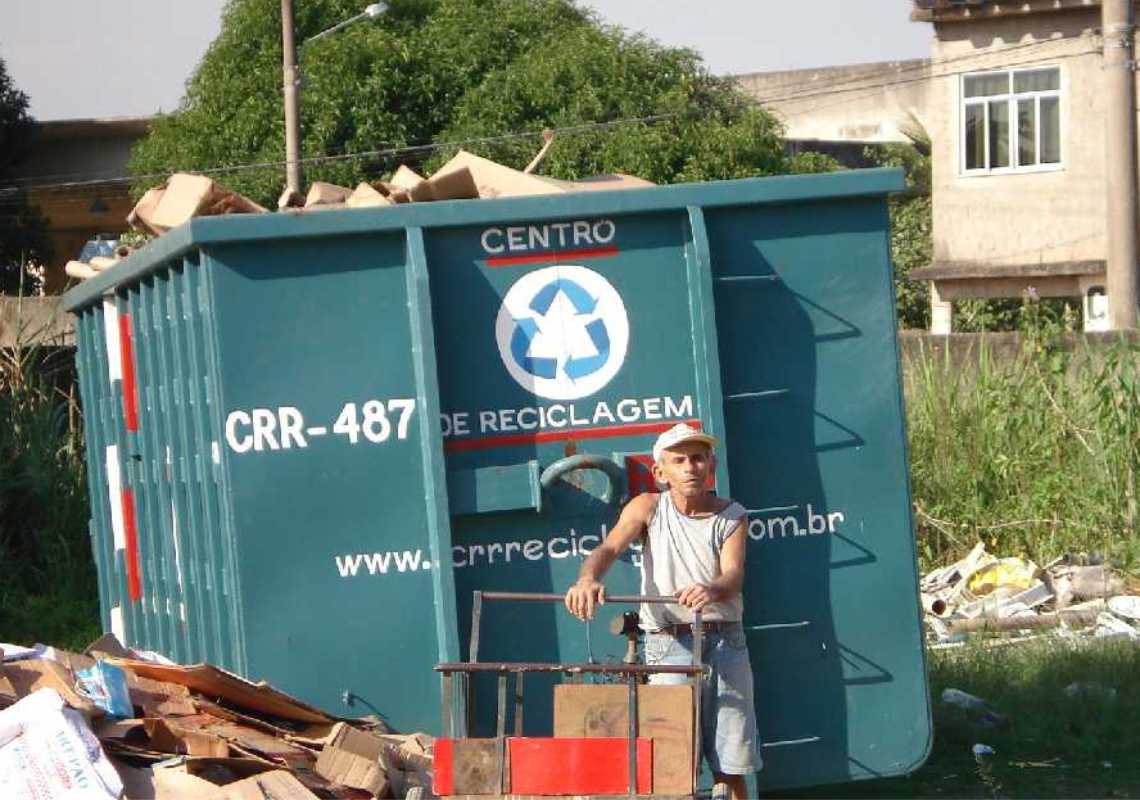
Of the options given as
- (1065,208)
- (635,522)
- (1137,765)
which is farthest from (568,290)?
(1065,208)

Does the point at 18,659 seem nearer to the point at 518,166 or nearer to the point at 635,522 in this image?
the point at 635,522

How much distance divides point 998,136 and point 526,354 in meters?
27.8

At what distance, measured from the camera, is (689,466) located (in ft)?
19.4

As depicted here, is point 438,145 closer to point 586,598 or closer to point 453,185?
point 453,185

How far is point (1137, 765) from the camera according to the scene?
8.28 metres

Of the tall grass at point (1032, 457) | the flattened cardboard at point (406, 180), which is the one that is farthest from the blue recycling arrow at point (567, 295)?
the tall grass at point (1032, 457)

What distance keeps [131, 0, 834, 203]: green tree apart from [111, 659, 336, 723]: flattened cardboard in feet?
71.2

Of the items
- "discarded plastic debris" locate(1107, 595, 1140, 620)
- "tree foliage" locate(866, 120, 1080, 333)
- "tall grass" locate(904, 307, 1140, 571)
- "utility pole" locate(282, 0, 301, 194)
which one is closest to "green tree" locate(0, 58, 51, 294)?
"utility pole" locate(282, 0, 301, 194)

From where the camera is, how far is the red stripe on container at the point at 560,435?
20.5ft

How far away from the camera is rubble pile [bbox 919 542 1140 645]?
11.2 metres

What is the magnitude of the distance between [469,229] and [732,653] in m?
1.66

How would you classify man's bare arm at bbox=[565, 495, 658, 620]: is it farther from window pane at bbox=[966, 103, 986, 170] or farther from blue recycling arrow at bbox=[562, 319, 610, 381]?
window pane at bbox=[966, 103, 986, 170]

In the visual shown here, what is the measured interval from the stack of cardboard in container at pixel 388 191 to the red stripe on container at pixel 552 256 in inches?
11.3

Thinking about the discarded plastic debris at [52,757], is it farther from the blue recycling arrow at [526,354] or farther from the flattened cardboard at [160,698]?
the blue recycling arrow at [526,354]
